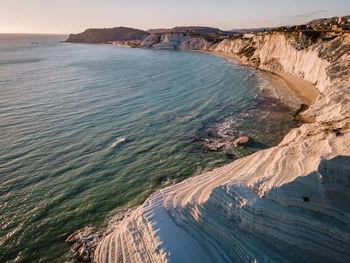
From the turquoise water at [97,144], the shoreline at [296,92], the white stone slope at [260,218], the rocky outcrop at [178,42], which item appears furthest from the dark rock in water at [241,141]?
the rocky outcrop at [178,42]

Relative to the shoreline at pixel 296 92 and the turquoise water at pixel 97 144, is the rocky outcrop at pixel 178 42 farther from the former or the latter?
the turquoise water at pixel 97 144

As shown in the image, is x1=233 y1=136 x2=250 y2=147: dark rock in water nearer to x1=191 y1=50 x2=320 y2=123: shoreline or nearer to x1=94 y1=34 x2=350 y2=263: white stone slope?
x1=94 y1=34 x2=350 y2=263: white stone slope

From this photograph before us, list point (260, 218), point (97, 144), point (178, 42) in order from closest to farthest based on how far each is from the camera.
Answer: point (260, 218) < point (97, 144) < point (178, 42)

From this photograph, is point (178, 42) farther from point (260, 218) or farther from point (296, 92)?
point (260, 218)

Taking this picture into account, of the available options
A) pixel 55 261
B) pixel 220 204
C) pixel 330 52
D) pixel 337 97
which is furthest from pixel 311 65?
pixel 55 261

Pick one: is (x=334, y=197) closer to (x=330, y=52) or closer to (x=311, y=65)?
(x=330, y=52)

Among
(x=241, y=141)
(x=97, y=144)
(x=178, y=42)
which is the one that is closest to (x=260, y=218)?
(x=241, y=141)

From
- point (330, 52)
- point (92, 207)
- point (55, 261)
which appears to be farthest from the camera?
point (330, 52)

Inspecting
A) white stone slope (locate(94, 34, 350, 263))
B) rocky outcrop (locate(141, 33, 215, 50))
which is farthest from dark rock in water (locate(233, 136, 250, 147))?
rocky outcrop (locate(141, 33, 215, 50))

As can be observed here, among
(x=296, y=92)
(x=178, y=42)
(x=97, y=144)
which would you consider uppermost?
(x=178, y=42)
